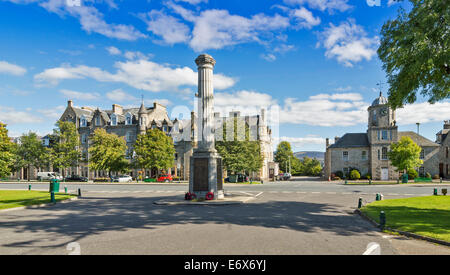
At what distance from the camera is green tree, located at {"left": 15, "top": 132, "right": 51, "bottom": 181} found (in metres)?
60.1

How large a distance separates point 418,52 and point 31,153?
69014 millimetres

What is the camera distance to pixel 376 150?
54.1 m

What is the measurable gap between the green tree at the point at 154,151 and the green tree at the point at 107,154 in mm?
3802

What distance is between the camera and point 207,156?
2127 centimetres

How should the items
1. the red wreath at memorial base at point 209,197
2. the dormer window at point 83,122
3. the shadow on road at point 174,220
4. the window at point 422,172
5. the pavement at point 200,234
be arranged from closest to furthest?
1. the pavement at point 200,234
2. the shadow on road at point 174,220
3. the red wreath at memorial base at point 209,197
4. the window at point 422,172
5. the dormer window at point 83,122

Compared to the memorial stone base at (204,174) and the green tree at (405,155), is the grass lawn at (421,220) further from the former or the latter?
the green tree at (405,155)

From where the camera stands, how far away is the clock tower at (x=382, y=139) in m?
53.4

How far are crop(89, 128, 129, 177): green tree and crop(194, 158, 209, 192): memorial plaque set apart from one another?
35907mm

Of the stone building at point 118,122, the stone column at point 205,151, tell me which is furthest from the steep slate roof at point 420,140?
the stone column at point 205,151

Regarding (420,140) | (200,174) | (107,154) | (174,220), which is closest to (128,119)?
(107,154)

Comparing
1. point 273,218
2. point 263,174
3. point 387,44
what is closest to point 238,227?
point 273,218

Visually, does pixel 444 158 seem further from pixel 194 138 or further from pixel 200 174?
pixel 200 174

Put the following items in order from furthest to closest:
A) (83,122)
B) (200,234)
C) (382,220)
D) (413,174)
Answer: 1. (83,122)
2. (413,174)
3. (382,220)
4. (200,234)

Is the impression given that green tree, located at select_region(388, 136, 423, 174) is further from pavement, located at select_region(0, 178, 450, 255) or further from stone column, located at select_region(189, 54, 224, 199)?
stone column, located at select_region(189, 54, 224, 199)
